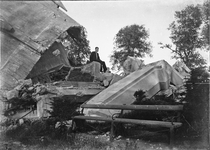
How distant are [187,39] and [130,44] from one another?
2.06 m

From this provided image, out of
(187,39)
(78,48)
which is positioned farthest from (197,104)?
(78,48)

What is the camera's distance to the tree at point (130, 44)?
8.85m

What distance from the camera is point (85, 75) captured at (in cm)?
986

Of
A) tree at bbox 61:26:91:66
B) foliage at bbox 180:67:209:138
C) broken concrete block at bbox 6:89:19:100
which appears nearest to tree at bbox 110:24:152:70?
tree at bbox 61:26:91:66

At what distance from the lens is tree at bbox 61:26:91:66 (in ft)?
34.6

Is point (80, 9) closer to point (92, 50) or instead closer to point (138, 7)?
point (138, 7)

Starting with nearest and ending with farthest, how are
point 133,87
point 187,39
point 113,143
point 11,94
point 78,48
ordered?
point 113,143 < point 133,87 < point 11,94 < point 187,39 < point 78,48

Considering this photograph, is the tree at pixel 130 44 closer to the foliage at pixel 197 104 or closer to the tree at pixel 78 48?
the tree at pixel 78 48

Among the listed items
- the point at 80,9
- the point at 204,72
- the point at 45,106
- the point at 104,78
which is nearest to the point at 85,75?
the point at 104,78

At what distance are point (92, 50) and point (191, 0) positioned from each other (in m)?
5.56

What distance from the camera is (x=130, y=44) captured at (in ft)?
30.9

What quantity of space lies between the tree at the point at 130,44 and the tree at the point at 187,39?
3.11 ft

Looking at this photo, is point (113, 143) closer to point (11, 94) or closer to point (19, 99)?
point (19, 99)

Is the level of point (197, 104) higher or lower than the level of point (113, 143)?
higher
